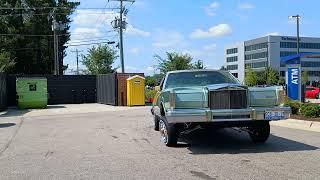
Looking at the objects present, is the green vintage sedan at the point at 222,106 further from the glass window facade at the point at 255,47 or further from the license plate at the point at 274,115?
the glass window facade at the point at 255,47

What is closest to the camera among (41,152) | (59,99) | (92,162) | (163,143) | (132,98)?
(92,162)

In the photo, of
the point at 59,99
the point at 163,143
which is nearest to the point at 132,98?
the point at 59,99

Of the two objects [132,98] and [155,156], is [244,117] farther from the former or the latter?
[132,98]

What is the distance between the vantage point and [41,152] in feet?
39.1

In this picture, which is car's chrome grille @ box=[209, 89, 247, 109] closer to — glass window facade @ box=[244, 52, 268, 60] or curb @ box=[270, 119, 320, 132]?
curb @ box=[270, 119, 320, 132]

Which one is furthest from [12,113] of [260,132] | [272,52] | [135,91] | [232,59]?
[232,59]

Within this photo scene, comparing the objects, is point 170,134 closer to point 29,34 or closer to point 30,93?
point 30,93

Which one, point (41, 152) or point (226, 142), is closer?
point (41, 152)

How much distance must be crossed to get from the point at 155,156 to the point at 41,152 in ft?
9.36

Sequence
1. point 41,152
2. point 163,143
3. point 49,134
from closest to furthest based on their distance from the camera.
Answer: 1. point 41,152
2. point 163,143
3. point 49,134

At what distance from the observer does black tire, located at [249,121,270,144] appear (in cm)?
1210

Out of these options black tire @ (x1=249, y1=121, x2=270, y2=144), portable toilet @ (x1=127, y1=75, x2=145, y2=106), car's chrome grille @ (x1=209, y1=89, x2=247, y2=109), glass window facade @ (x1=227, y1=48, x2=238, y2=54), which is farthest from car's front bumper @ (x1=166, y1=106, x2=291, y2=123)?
glass window facade @ (x1=227, y1=48, x2=238, y2=54)

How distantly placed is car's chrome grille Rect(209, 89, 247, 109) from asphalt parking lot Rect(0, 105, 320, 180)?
972 millimetres

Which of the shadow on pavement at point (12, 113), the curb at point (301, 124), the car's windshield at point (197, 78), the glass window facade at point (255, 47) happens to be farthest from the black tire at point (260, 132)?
the glass window facade at point (255, 47)
